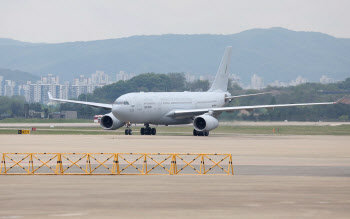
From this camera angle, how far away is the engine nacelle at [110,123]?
254ft

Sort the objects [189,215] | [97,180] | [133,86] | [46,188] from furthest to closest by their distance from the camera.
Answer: [133,86] < [97,180] < [46,188] < [189,215]

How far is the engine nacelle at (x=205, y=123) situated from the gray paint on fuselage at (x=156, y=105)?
470 cm

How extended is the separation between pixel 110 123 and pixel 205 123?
12142 millimetres

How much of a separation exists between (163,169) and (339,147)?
79.8 ft

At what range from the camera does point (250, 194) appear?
2417cm

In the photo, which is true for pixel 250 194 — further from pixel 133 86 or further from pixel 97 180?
pixel 133 86

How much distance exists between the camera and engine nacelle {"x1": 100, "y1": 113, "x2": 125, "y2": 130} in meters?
77.4

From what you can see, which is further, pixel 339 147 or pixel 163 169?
pixel 339 147

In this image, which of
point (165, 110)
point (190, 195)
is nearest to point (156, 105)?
point (165, 110)

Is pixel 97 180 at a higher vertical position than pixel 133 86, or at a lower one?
lower

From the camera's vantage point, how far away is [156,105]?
247 feet

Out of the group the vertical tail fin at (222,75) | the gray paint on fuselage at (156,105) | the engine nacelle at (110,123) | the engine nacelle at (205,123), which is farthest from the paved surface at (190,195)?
the vertical tail fin at (222,75)

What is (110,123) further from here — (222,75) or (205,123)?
(222,75)

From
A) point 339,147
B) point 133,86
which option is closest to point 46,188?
point 339,147
